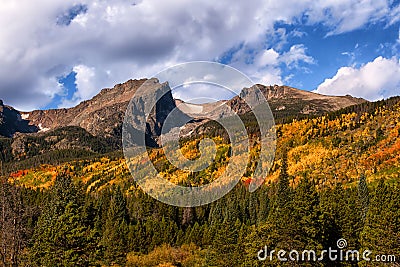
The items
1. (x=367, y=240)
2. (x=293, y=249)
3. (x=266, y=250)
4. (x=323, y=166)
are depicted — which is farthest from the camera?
(x=323, y=166)

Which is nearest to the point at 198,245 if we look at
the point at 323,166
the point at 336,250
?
the point at 336,250

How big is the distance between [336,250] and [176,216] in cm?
8033

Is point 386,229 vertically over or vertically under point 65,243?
over

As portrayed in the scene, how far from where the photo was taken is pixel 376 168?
154 metres

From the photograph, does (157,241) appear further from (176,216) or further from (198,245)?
(176,216)

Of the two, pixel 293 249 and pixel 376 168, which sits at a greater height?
pixel 376 168

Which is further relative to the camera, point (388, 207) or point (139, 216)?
point (139, 216)

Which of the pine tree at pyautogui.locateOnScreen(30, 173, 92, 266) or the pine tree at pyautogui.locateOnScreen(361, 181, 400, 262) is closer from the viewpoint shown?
the pine tree at pyautogui.locateOnScreen(30, 173, 92, 266)

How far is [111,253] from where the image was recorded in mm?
63125

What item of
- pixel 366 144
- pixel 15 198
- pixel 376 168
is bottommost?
pixel 15 198

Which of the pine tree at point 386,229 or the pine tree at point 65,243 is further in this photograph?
the pine tree at point 386,229

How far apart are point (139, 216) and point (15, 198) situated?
85.8 meters

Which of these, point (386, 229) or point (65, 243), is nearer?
point (65, 243)

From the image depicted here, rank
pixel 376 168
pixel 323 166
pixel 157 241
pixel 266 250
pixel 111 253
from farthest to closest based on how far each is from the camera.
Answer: pixel 323 166
pixel 376 168
pixel 157 241
pixel 111 253
pixel 266 250
